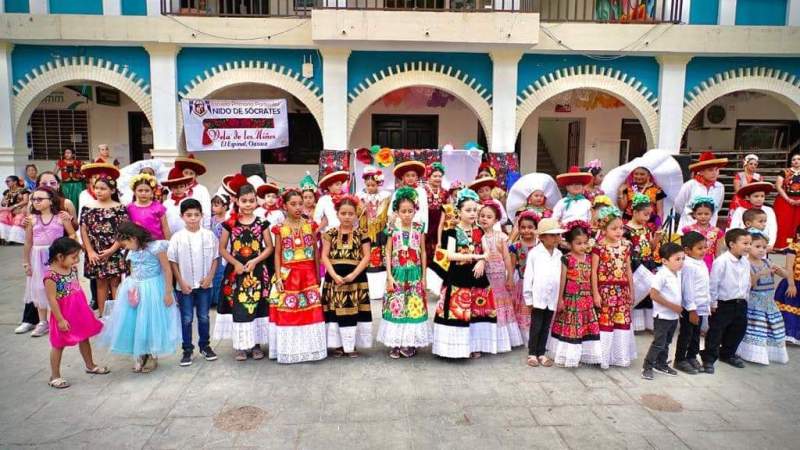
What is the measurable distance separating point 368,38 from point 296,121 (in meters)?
3.95

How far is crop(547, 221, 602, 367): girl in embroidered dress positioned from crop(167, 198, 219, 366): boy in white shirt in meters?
2.97

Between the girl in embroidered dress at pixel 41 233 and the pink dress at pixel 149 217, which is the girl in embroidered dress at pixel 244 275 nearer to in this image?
the pink dress at pixel 149 217

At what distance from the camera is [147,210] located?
16.6 ft

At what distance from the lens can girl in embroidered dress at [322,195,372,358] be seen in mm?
4734

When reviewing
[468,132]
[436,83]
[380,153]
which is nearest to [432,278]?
[380,153]

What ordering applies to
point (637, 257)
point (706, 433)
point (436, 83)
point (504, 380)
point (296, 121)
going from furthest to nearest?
point (296, 121) < point (436, 83) < point (637, 257) < point (504, 380) < point (706, 433)

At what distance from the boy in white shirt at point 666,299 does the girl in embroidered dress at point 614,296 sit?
0.82 ft

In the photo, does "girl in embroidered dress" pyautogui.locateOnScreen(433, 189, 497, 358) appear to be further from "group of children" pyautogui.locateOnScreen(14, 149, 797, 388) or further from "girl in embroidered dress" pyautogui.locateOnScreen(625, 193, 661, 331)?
"girl in embroidered dress" pyautogui.locateOnScreen(625, 193, 661, 331)

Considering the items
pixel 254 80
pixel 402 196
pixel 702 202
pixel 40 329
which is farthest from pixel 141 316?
pixel 254 80

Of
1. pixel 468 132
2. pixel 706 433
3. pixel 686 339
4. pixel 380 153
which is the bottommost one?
pixel 706 433

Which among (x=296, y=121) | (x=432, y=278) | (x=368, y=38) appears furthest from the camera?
(x=296, y=121)

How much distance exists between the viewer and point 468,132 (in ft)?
43.2

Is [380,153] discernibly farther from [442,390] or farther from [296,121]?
[296,121]

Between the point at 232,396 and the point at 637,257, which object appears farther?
the point at 637,257
